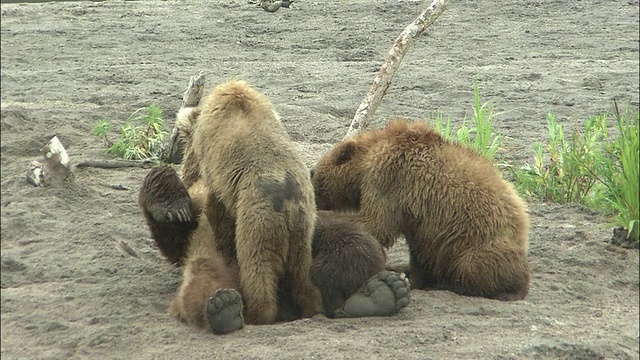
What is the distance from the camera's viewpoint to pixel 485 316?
373 cm

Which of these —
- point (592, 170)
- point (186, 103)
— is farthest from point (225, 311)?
point (592, 170)

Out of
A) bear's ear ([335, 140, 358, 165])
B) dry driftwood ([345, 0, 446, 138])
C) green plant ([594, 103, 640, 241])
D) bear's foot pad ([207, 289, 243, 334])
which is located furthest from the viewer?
dry driftwood ([345, 0, 446, 138])

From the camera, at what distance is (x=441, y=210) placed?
4113 millimetres

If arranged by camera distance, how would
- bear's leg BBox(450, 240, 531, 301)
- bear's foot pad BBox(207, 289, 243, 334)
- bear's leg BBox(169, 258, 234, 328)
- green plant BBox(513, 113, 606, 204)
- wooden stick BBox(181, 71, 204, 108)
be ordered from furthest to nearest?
wooden stick BBox(181, 71, 204, 108) → green plant BBox(513, 113, 606, 204) → bear's leg BBox(450, 240, 531, 301) → bear's leg BBox(169, 258, 234, 328) → bear's foot pad BBox(207, 289, 243, 334)

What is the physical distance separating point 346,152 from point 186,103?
35.6 inches

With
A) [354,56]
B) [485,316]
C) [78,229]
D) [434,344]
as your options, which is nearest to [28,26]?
[78,229]

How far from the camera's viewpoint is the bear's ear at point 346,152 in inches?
173

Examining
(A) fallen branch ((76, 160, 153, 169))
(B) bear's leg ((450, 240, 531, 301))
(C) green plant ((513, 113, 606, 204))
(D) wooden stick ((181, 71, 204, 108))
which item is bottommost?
(B) bear's leg ((450, 240, 531, 301))

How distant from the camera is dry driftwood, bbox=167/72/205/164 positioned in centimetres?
446

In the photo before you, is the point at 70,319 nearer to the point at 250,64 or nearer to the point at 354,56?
the point at 250,64

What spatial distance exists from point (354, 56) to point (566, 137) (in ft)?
9.61

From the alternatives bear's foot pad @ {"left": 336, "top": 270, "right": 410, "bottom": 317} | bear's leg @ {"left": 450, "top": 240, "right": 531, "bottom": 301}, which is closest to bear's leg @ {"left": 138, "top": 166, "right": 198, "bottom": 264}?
bear's foot pad @ {"left": 336, "top": 270, "right": 410, "bottom": 317}

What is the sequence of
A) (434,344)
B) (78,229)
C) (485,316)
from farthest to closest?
(485,316)
(434,344)
(78,229)

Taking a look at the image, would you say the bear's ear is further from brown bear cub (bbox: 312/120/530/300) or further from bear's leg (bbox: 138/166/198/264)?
bear's leg (bbox: 138/166/198/264)
